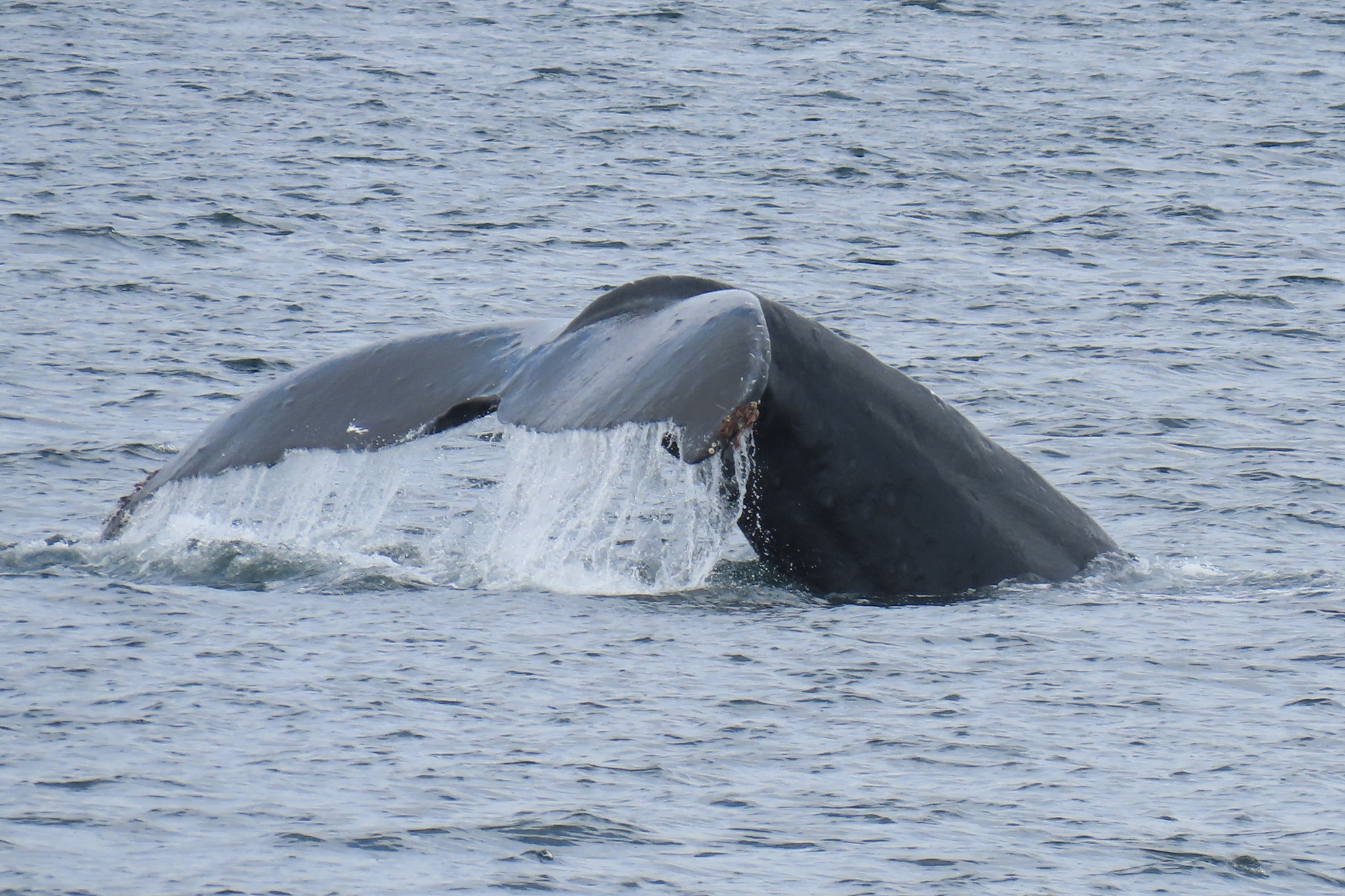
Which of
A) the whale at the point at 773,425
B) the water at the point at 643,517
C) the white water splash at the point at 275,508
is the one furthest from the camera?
the white water splash at the point at 275,508

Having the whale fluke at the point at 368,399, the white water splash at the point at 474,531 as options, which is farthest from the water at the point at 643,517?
the whale fluke at the point at 368,399

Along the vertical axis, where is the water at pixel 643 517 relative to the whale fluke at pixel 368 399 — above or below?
below

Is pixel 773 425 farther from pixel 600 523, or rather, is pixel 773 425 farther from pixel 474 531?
pixel 474 531

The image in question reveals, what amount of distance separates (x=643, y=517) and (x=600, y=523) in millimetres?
366

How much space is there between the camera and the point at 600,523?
342 inches

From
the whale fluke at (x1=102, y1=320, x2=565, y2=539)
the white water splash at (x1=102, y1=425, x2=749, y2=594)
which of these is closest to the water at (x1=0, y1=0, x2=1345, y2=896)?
the white water splash at (x1=102, y1=425, x2=749, y2=594)

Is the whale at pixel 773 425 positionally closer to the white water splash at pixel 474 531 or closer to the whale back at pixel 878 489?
the whale back at pixel 878 489

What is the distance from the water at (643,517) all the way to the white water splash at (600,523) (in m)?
0.04

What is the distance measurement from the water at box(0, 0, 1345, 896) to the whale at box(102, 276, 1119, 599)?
0.18 m

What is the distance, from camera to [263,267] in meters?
15.9

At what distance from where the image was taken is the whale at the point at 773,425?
19.5 feet

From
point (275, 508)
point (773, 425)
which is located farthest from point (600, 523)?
point (773, 425)

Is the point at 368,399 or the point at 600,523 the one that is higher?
the point at 368,399

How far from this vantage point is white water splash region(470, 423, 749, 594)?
21.3 ft
